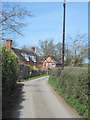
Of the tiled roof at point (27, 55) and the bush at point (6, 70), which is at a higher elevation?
the tiled roof at point (27, 55)

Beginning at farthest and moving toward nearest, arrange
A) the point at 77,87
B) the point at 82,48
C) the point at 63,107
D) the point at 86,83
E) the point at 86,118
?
the point at 82,48
the point at 63,107
the point at 77,87
the point at 86,83
the point at 86,118

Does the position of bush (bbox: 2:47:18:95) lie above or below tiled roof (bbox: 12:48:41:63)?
below

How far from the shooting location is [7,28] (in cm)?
651

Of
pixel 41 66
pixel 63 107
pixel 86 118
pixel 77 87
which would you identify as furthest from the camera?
pixel 41 66

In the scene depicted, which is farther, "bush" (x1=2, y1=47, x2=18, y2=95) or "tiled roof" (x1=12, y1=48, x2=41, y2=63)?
"tiled roof" (x1=12, y1=48, x2=41, y2=63)

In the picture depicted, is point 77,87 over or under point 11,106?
over

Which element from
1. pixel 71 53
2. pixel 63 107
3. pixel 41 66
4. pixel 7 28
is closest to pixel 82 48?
pixel 71 53

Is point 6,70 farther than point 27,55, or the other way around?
Answer: point 27,55

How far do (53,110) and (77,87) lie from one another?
4.72 ft

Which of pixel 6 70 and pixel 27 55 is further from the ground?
pixel 27 55

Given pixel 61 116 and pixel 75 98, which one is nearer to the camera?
pixel 61 116

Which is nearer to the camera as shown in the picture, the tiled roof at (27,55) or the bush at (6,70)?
the bush at (6,70)

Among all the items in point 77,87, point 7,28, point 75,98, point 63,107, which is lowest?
point 63,107

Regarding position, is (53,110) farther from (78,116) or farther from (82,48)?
(82,48)
